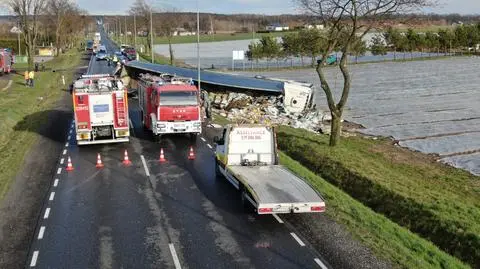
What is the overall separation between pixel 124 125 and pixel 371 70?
6051cm

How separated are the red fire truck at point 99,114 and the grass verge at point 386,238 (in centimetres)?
1273

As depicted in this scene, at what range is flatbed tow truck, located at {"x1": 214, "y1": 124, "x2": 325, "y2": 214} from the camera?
1556 cm

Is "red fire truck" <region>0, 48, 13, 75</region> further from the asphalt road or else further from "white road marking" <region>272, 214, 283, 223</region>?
"white road marking" <region>272, 214, 283, 223</region>

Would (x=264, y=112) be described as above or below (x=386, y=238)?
above

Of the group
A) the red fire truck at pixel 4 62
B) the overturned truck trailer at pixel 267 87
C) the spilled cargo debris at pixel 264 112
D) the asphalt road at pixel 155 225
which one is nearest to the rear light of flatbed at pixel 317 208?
the asphalt road at pixel 155 225

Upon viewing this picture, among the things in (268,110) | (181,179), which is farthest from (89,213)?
(268,110)

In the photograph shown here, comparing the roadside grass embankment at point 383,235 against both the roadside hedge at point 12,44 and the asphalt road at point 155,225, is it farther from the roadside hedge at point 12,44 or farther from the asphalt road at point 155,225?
the roadside hedge at point 12,44

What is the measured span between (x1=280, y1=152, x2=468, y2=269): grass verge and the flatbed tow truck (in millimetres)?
1186

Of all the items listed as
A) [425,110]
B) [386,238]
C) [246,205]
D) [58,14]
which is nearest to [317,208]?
[386,238]

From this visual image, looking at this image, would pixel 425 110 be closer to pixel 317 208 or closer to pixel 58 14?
pixel 317 208

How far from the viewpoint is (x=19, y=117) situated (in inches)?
1399

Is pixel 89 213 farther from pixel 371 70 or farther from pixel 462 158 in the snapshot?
Result: pixel 371 70

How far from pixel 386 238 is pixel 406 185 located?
20.7 feet

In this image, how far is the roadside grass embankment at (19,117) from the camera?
23.4 m
